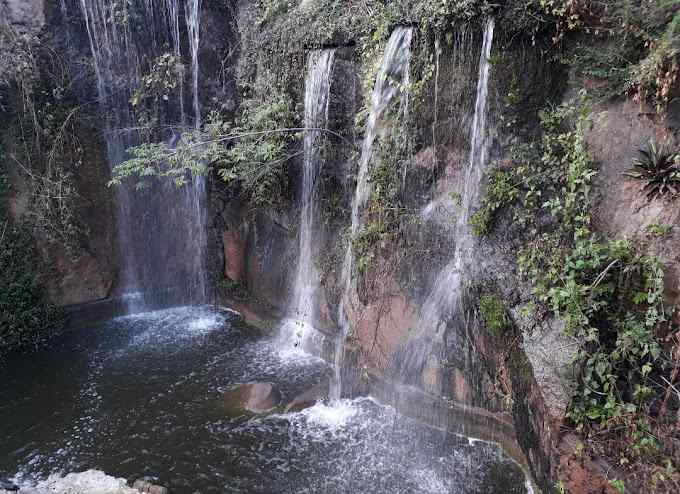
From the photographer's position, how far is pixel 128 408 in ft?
19.6

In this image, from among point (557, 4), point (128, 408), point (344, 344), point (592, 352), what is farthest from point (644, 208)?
point (128, 408)

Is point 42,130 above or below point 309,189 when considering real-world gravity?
above

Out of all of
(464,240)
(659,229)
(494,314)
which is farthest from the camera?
(464,240)

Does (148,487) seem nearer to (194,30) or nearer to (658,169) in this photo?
(658,169)

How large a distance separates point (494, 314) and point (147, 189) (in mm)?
6757

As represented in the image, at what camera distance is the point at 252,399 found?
19.7ft

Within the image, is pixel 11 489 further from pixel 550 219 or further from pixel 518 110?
pixel 518 110

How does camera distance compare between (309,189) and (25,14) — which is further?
(25,14)

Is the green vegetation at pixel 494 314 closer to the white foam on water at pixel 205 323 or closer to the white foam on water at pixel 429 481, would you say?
the white foam on water at pixel 429 481

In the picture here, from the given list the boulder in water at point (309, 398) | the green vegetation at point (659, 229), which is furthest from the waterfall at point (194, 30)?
the green vegetation at point (659, 229)

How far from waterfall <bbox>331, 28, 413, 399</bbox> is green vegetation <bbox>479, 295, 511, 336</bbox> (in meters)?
1.98

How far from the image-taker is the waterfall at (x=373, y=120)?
5.59m

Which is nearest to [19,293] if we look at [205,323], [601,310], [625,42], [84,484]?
[205,323]

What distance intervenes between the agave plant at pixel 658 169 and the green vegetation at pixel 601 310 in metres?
0.37
